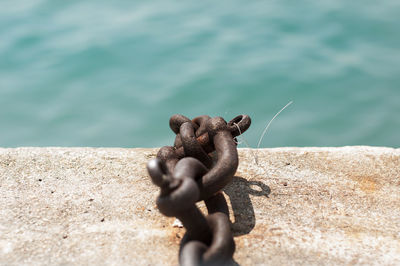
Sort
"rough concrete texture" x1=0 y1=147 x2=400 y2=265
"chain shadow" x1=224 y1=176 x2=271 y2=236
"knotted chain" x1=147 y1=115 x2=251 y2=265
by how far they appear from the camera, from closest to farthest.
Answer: "knotted chain" x1=147 y1=115 x2=251 y2=265
"rough concrete texture" x1=0 y1=147 x2=400 y2=265
"chain shadow" x1=224 y1=176 x2=271 y2=236

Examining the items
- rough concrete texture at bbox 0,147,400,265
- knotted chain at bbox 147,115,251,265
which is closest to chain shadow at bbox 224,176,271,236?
rough concrete texture at bbox 0,147,400,265

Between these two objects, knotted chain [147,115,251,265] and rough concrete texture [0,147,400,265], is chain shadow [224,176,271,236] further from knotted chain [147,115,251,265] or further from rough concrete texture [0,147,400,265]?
knotted chain [147,115,251,265]

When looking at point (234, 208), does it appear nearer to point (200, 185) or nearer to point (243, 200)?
point (243, 200)

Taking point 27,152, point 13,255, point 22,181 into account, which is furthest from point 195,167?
point 27,152

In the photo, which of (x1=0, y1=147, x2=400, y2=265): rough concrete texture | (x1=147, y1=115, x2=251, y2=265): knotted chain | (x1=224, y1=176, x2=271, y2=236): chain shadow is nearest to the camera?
(x1=147, y1=115, x2=251, y2=265): knotted chain

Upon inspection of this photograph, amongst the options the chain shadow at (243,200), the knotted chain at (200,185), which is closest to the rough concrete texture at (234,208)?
the chain shadow at (243,200)

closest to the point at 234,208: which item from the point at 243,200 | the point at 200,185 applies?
the point at 243,200

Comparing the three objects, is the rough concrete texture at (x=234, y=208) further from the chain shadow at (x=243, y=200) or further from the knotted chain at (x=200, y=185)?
the knotted chain at (x=200, y=185)
